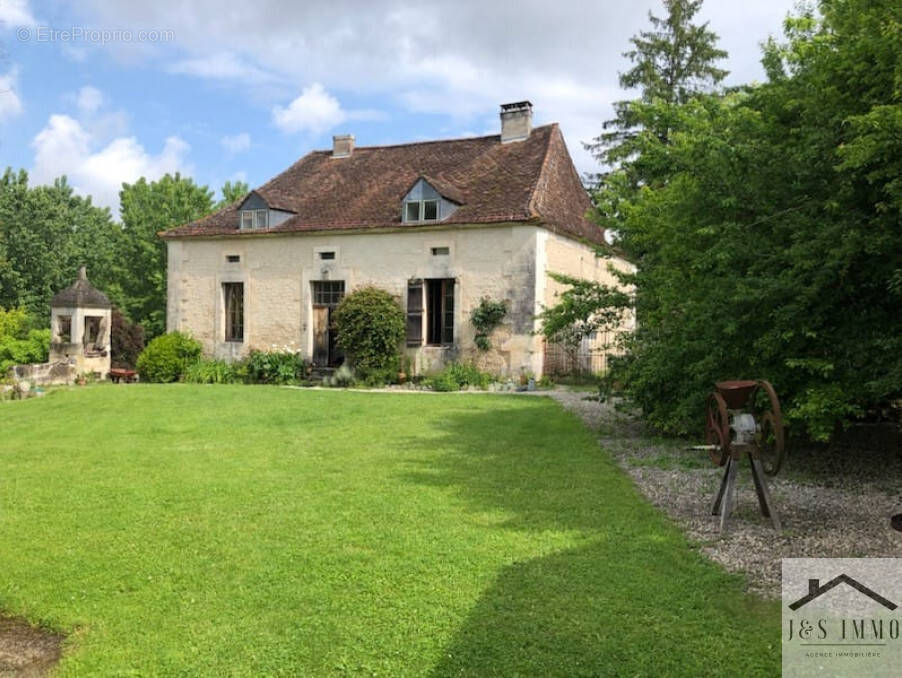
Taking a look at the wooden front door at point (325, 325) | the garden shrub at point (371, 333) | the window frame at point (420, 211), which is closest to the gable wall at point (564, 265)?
the window frame at point (420, 211)

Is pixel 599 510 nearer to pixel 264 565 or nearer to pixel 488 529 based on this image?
pixel 488 529

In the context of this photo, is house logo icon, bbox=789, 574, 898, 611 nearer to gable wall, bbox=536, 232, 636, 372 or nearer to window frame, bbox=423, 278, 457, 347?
gable wall, bbox=536, 232, 636, 372

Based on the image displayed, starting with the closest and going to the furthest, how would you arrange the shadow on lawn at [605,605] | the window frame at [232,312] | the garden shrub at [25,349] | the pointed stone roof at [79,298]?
the shadow on lawn at [605,605] < the pointed stone roof at [79,298] < the window frame at [232,312] < the garden shrub at [25,349]

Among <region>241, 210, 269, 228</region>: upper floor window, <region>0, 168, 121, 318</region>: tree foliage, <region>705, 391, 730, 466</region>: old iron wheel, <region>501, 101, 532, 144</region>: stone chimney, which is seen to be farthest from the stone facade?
<region>0, 168, 121, 318</region>: tree foliage

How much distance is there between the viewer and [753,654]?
11.6 ft

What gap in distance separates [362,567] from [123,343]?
23592 millimetres

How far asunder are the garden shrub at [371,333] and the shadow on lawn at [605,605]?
11905 mm

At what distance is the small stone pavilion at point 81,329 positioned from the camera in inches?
834

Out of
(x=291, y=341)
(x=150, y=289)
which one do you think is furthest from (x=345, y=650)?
(x=150, y=289)

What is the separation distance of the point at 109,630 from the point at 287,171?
819 inches

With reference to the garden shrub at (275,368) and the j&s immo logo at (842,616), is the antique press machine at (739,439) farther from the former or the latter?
the garden shrub at (275,368)

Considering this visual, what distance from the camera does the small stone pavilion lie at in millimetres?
21188

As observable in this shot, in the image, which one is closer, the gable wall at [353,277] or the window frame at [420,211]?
the gable wall at [353,277]

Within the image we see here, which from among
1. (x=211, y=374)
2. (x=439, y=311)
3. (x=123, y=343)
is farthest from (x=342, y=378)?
(x=123, y=343)
